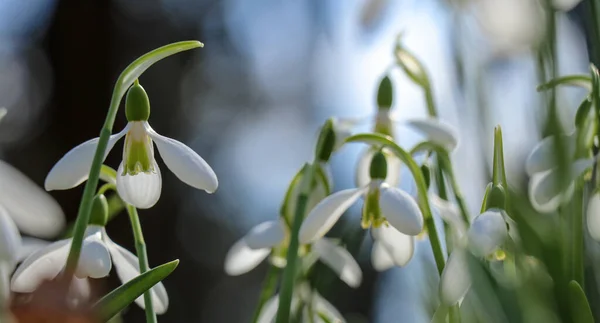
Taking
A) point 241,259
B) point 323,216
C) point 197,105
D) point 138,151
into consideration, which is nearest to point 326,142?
point 323,216

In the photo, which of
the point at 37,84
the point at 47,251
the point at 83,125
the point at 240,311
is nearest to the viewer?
the point at 47,251

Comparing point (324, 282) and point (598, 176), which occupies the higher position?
point (598, 176)

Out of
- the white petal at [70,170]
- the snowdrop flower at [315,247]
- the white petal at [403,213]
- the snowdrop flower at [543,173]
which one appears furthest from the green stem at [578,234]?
the white petal at [70,170]

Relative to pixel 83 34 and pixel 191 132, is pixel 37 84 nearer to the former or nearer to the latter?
pixel 83 34

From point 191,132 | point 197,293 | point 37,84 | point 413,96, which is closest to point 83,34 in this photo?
point 37,84

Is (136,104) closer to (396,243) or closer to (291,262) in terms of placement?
(291,262)

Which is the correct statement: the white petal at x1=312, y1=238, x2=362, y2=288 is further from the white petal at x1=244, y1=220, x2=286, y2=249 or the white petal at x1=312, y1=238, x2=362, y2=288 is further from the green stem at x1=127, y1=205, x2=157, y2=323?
the green stem at x1=127, y1=205, x2=157, y2=323

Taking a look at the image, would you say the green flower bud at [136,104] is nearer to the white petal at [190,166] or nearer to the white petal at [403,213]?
the white petal at [190,166]
